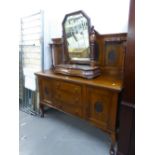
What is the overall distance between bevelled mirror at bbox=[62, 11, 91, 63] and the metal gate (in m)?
0.46

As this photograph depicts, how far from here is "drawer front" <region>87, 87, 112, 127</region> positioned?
4.92 ft

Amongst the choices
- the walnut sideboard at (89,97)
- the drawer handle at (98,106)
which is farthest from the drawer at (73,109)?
the drawer handle at (98,106)

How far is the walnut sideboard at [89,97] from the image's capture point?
147 cm

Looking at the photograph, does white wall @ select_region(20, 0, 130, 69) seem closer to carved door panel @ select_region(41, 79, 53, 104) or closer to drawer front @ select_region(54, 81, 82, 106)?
carved door panel @ select_region(41, 79, 53, 104)

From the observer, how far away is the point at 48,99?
219 centimetres

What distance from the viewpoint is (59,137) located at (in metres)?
1.93

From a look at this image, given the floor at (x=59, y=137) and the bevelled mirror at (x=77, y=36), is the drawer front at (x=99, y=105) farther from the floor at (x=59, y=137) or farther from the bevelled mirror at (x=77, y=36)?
the bevelled mirror at (x=77, y=36)
